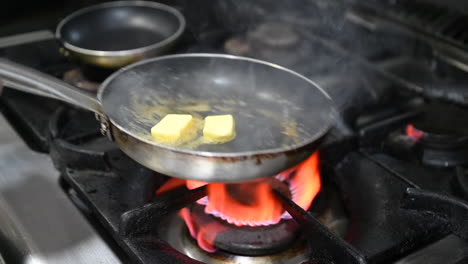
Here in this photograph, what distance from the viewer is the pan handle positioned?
2.32 feet

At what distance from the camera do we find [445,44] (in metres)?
1.03

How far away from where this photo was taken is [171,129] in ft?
2.38

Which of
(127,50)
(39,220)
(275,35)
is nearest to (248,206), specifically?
(39,220)

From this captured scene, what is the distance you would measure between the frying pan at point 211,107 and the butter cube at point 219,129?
1cm

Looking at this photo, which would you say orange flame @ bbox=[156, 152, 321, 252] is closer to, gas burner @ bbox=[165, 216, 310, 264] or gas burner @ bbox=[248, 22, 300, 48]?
gas burner @ bbox=[165, 216, 310, 264]

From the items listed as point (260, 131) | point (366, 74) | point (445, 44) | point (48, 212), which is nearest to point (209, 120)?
point (260, 131)

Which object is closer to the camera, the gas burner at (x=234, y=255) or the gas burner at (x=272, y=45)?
the gas burner at (x=234, y=255)

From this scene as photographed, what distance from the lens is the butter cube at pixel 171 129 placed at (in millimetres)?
719

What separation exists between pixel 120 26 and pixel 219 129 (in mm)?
566

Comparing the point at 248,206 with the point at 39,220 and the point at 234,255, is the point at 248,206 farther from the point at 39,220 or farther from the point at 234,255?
the point at 39,220

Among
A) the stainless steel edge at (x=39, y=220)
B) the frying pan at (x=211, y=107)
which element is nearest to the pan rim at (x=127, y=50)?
the frying pan at (x=211, y=107)

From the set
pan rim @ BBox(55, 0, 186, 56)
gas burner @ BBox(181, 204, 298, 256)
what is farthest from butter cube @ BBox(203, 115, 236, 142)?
pan rim @ BBox(55, 0, 186, 56)

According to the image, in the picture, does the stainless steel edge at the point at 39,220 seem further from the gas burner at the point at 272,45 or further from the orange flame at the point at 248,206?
the gas burner at the point at 272,45

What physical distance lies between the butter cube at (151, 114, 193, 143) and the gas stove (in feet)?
0.26
